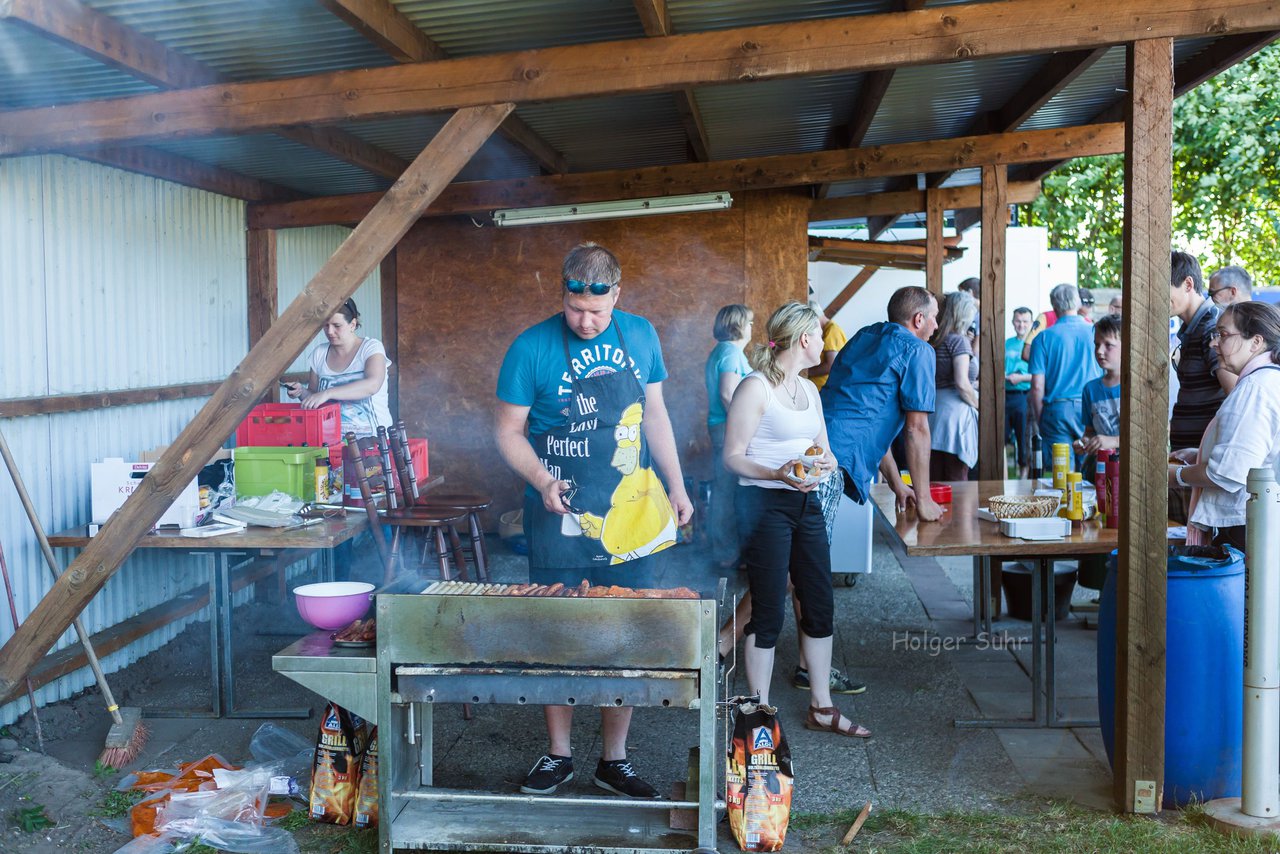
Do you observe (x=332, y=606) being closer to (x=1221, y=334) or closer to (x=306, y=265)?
(x=1221, y=334)

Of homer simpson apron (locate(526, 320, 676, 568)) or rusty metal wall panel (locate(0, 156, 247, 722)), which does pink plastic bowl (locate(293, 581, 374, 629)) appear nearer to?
homer simpson apron (locate(526, 320, 676, 568))

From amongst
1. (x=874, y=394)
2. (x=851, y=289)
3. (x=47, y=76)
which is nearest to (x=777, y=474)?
(x=874, y=394)

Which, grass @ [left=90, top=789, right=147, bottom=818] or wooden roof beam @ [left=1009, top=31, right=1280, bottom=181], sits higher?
wooden roof beam @ [left=1009, top=31, right=1280, bottom=181]

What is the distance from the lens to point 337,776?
12.7 feet

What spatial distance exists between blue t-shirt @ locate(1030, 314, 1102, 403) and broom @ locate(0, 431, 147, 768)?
23.5ft

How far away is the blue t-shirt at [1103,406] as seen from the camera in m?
6.97

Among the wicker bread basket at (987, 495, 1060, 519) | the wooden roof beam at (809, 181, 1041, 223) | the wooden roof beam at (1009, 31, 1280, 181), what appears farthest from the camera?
the wooden roof beam at (809, 181, 1041, 223)

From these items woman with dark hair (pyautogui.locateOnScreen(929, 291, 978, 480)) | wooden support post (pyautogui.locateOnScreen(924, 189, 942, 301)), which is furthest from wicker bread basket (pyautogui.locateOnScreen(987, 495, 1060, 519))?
wooden support post (pyautogui.locateOnScreen(924, 189, 942, 301))

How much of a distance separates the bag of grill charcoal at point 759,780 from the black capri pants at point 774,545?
0.73m

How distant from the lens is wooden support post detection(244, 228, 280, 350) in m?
7.53

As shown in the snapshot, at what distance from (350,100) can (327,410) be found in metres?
2.24

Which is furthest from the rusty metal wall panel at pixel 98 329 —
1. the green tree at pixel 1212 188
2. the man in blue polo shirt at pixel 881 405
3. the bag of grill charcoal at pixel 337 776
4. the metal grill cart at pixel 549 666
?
the green tree at pixel 1212 188

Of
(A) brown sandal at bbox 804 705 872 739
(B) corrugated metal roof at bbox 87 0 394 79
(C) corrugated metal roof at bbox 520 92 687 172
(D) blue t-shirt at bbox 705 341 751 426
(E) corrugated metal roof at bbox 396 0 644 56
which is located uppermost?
(C) corrugated metal roof at bbox 520 92 687 172

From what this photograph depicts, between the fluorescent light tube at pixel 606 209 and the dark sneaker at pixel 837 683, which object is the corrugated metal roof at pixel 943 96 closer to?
the fluorescent light tube at pixel 606 209
